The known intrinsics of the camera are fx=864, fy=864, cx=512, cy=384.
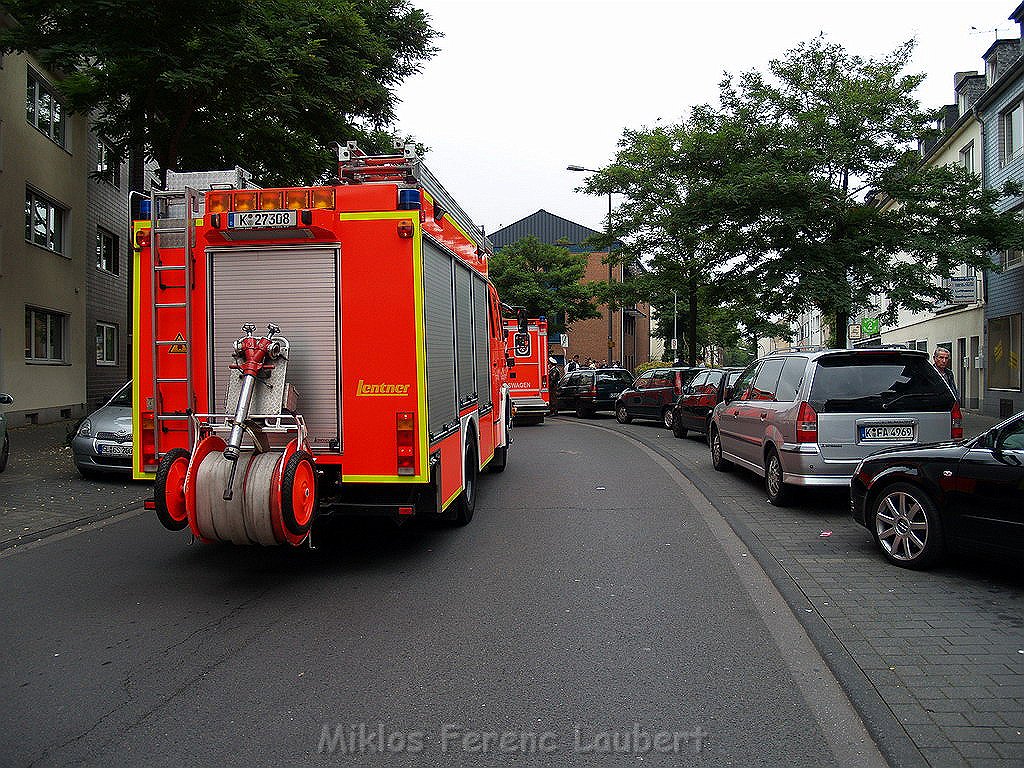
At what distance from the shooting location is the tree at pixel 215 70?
13.5 metres

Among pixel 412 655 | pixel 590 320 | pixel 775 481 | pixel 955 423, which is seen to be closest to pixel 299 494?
pixel 412 655

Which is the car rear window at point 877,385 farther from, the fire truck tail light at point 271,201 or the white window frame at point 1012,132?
the white window frame at point 1012,132

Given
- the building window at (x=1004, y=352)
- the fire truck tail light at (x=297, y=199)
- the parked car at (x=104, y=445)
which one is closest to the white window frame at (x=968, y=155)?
the building window at (x=1004, y=352)

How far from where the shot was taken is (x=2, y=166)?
1970cm

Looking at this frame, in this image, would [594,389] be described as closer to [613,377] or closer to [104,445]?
[613,377]

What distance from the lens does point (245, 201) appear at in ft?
21.3

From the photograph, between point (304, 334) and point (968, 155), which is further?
point (968, 155)

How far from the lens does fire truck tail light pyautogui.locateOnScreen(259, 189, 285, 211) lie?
644 cm

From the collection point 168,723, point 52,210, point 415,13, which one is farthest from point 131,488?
point 52,210

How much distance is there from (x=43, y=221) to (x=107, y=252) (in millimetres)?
5178

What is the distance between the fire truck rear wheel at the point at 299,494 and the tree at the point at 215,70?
31.7 ft

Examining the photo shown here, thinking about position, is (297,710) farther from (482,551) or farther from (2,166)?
(2,166)

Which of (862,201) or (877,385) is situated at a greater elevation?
(862,201)

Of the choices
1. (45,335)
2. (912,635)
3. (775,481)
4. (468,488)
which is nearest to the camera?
(912,635)
